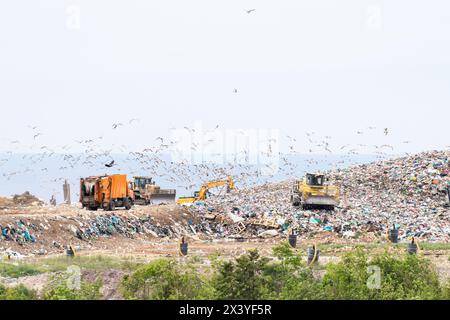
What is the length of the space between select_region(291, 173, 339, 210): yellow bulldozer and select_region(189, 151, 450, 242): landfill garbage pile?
1.20ft

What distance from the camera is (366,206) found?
30.0 m

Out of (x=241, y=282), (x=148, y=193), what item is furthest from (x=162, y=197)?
(x=241, y=282)

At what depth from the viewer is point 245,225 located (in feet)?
89.8

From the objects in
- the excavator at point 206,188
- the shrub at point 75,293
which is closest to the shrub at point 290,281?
the shrub at point 75,293

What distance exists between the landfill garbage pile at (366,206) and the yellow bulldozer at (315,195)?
0.37 metres

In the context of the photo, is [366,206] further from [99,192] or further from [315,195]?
[99,192]

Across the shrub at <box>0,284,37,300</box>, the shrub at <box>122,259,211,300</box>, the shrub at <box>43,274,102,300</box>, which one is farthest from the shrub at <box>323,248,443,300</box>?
the shrub at <box>0,284,37,300</box>

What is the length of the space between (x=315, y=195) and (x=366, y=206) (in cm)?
211

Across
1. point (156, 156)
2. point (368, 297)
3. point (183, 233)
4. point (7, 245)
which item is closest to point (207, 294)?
point (368, 297)

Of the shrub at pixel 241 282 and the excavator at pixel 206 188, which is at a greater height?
the shrub at pixel 241 282

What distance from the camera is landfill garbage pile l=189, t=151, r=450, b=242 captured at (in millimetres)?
26250

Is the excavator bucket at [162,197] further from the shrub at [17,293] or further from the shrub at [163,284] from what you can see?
the shrub at [163,284]

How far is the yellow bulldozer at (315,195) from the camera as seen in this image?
29.3 meters

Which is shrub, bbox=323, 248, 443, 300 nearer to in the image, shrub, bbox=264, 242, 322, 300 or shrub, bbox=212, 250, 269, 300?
shrub, bbox=264, 242, 322, 300
